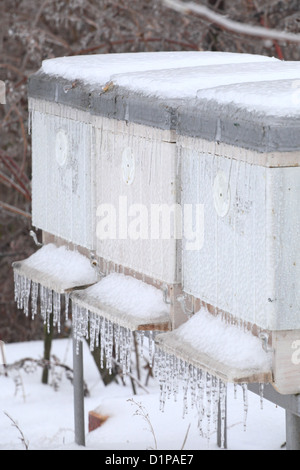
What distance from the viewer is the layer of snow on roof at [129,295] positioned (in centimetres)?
388

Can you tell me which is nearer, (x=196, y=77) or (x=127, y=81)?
(x=196, y=77)

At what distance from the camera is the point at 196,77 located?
389 centimetres

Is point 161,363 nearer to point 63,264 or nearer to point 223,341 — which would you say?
point 223,341

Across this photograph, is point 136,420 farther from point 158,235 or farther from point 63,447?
point 158,235

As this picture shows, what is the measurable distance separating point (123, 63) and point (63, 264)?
113 cm

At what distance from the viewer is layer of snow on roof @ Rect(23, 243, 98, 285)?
4.58 meters

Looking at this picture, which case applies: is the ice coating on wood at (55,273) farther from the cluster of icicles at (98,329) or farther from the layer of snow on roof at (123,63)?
the layer of snow on roof at (123,63)

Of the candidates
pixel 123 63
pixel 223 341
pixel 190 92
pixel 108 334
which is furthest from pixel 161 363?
pixel 123 63

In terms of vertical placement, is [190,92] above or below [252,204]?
above

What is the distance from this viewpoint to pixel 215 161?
346 cm

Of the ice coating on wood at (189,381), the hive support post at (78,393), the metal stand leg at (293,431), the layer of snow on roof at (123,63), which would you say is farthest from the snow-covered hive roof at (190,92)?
the hive support post at (78,393)

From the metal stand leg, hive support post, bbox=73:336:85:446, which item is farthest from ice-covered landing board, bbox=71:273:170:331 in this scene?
hive support post, bbox=73:336:85:446

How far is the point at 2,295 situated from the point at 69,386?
2349 millimetres
